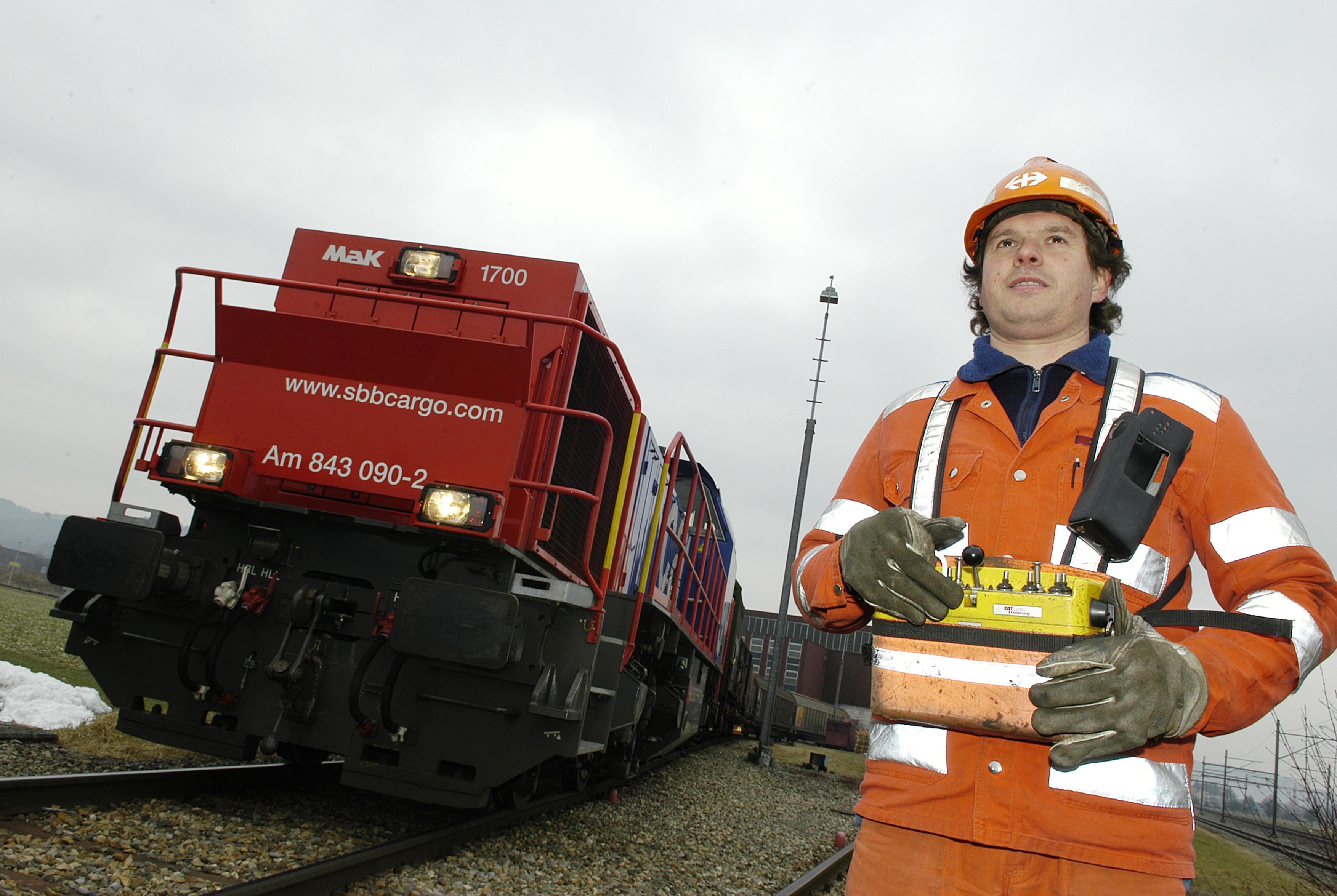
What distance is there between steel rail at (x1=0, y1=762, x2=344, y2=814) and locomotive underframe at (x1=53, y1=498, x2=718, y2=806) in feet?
Result: 1.01

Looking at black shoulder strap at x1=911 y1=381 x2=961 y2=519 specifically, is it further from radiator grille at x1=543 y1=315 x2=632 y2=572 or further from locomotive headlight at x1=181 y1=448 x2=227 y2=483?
locomotive headlight at x1=181 y1=448 x2=227 y2=483

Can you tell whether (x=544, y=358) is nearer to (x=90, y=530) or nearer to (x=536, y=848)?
(x=90, y=530)

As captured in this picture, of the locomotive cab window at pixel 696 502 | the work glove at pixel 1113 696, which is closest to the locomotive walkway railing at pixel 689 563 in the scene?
the locomotive cab window at pixel 696 502

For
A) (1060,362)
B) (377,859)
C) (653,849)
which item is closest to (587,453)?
(377,859)

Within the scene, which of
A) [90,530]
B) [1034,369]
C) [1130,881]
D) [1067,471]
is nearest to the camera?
[1130,881]

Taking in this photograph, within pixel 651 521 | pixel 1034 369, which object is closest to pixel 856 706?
pixel 651 521

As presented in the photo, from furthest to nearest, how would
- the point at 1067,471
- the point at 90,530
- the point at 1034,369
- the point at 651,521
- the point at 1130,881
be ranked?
the point at 651,521 → the point at 90,530 → the point at 1034,369 → the point at 1067,471 → the point at 1130,881

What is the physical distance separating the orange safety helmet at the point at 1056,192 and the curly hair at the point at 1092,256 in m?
0.01

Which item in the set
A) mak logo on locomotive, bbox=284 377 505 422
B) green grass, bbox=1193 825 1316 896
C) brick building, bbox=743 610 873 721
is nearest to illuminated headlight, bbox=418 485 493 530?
mak logo on locomotive, bbox=284 377 505 422

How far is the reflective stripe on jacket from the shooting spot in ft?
4.95

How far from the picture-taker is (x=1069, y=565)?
65.9 inches

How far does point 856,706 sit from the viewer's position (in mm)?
49781

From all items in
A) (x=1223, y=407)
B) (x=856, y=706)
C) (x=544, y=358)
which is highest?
(x=544, y=358)

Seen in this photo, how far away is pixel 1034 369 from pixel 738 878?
4641 mm
